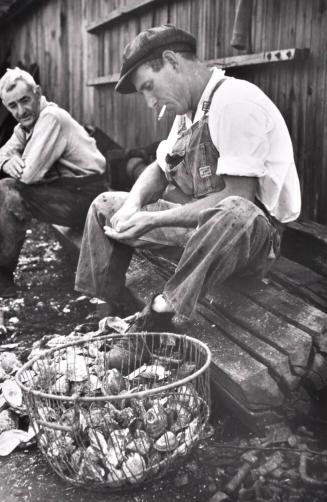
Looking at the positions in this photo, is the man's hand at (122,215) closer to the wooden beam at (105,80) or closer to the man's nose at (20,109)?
the man's nose at (20,109)

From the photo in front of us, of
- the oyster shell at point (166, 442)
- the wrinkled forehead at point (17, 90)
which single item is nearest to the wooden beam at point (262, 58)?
the wrinkled forehead at point (17, 90)

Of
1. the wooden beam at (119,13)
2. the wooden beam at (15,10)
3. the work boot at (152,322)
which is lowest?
the work boot at (152,322)

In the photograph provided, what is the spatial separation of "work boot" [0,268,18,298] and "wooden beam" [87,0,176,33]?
9.36 ft

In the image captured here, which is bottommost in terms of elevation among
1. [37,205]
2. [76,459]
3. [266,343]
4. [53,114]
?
[76,459]

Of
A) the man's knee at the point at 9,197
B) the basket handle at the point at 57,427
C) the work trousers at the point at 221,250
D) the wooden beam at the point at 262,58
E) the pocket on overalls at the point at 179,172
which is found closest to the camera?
the basket handle at the point at 57,427

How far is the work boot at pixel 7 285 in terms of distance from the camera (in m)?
4.55

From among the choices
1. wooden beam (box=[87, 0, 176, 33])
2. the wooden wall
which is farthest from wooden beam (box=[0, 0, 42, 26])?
wooden beam (box=[87, 0, 176, 33])

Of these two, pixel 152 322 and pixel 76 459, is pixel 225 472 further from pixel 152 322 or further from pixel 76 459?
pixel 152 322

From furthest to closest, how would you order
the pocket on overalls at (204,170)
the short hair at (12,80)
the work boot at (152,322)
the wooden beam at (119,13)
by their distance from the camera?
the wooden beam at (119,13), the short hair at (12,80), the pocket on overalls at (204,170), the work boot at (152,322)

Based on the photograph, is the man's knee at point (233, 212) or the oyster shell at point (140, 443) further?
the man's knee at point (233, 212)

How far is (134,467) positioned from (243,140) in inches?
58.5

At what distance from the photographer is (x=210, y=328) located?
9.59 feet

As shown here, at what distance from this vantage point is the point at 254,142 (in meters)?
2.68

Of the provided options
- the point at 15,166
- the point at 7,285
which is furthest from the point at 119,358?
the point at 15,166
